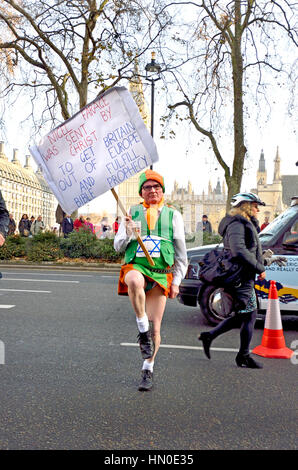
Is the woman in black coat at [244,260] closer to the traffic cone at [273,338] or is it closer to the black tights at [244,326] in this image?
the black tights at [244,326]

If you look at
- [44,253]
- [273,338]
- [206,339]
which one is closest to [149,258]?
[206,339]

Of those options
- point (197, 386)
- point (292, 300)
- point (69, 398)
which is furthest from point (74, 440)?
point (292, 300)

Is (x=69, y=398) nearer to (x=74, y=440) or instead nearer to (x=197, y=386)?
(x=74, y=440)

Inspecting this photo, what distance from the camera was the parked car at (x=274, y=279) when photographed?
635 cm

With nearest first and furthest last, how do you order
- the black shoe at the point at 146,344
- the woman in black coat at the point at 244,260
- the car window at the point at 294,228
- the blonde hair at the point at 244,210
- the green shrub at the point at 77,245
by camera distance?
1. the black shoe at the point at 146,344
2. the woman in black coat at the point at 244,260
3. the blonde hair at the point at 244,210
4. the car window at the point at 294,228
5. the green shrub at the point at 77,245

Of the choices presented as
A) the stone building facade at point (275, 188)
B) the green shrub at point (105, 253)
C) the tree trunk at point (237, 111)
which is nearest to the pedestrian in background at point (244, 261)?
the green shrub at point (105, 253)

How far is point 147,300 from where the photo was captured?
167 inches

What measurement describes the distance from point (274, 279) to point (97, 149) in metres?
3.37

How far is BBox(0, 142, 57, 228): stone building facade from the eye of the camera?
13375 cm

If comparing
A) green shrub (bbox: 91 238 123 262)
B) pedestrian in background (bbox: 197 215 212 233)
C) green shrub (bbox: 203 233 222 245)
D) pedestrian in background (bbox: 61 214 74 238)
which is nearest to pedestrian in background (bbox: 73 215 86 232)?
pedestrian in background (bbox: 61 214 74 238)

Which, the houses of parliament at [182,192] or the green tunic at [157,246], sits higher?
the houses of parliament at [182,192]

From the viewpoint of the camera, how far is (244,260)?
468cm

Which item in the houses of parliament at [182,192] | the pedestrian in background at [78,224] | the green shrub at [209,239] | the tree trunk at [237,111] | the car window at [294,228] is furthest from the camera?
the houses of parliament at [182,192]

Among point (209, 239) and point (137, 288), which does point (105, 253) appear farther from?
point (137, 288)
